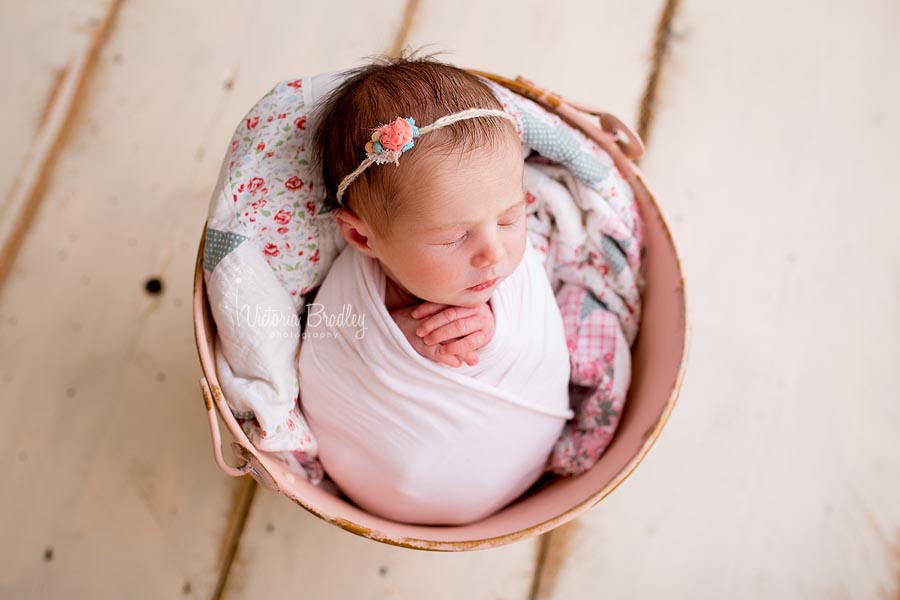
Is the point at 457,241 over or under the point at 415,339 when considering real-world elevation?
over

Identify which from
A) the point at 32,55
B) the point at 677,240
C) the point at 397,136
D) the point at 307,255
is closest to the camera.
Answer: the point at 397,136

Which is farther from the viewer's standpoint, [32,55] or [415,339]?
[32,55]

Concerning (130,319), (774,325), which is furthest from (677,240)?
(130,319)

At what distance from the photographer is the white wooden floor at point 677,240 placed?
4.08ft

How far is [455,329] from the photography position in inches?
41.2

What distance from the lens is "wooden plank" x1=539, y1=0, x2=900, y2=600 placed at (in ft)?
4.12

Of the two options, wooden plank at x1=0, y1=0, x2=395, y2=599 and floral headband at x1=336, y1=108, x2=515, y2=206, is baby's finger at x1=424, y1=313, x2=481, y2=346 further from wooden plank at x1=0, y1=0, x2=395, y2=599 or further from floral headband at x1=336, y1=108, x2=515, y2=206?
wooden plank at x1=0, y1=0, x2=395, y2=599

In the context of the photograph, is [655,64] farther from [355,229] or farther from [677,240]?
[355,229]

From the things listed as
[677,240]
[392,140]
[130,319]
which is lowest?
[130,319]

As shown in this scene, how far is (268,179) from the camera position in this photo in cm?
106

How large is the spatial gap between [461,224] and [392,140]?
0.13 m

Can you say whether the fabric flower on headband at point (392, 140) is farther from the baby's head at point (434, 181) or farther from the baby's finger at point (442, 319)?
the baby's finger at point (442, 319)

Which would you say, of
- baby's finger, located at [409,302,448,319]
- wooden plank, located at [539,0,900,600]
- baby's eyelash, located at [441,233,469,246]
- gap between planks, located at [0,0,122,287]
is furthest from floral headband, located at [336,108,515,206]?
gap between planks, located at [0,0,122,287]

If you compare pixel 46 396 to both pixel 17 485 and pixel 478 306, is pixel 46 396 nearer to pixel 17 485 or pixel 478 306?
pixel 17 485
